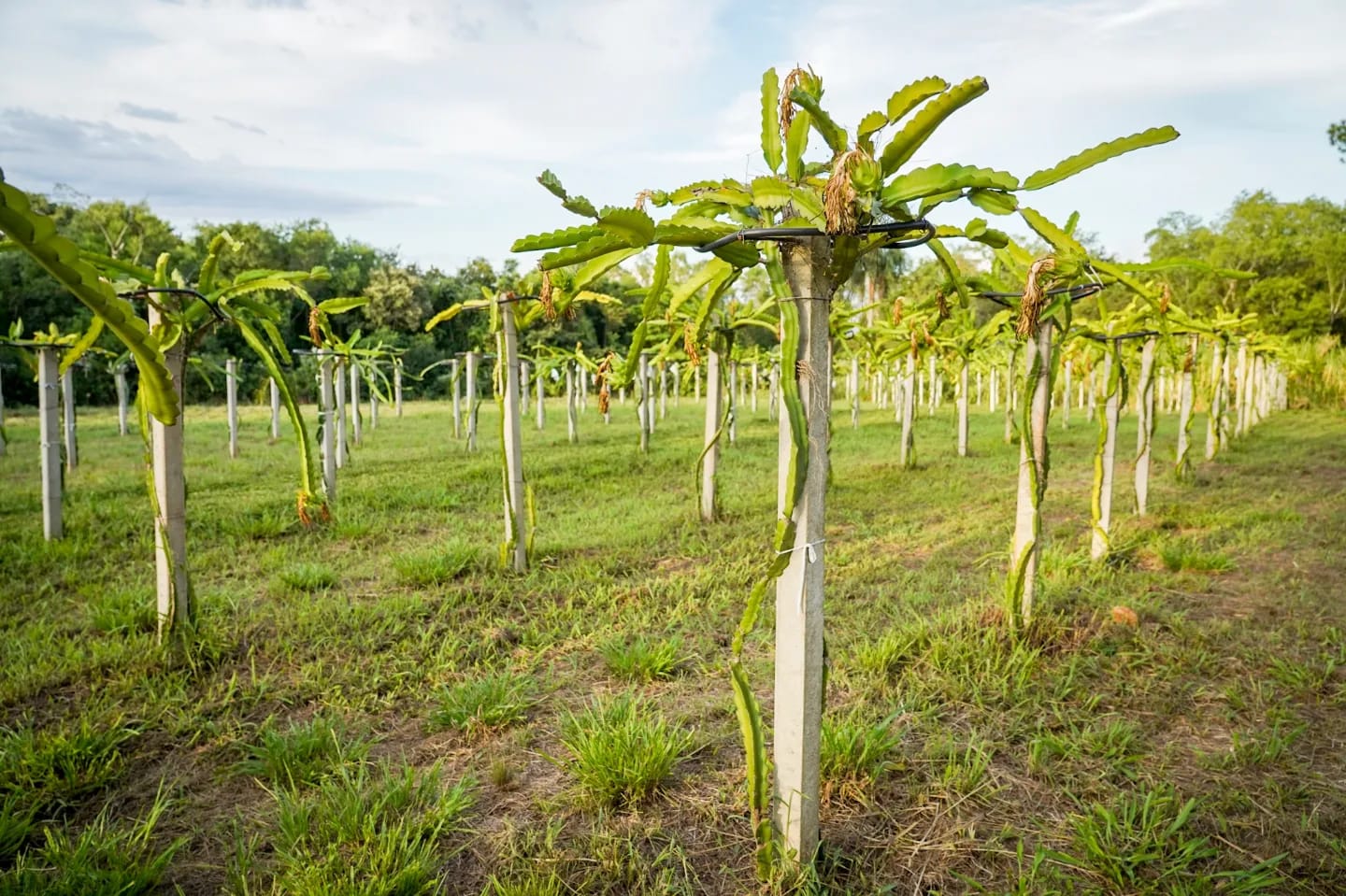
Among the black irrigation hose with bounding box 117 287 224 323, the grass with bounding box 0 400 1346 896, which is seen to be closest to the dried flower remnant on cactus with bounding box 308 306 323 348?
the black irrigation hose with bounding box 117 287 224 323

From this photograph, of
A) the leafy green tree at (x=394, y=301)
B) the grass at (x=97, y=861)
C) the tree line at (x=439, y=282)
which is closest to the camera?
the grass at (x=97, y=861)

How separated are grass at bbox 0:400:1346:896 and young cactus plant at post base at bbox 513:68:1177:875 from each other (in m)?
→ 0.38

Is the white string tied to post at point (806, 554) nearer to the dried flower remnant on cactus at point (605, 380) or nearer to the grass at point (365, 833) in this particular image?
the grass at point (365, 833)

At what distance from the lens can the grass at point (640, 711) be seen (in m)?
1.88

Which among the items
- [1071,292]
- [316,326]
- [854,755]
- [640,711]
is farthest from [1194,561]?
[316,326]

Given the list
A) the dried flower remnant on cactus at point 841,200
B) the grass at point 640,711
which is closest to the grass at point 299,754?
the grass at point 640,711

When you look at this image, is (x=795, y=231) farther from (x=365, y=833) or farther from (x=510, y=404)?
(x=510, y=404)

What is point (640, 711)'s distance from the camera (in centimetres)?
265

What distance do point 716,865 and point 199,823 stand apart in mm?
1515

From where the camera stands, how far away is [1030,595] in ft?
10.8

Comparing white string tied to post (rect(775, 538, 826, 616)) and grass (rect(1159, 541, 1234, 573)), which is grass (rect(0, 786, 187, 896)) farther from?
grass (rect(1159, 541, 1234, 573))

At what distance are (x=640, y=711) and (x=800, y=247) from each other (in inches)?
71.1

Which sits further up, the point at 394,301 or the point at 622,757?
the point at 394,301

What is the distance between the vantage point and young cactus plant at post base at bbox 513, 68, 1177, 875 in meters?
1.54
